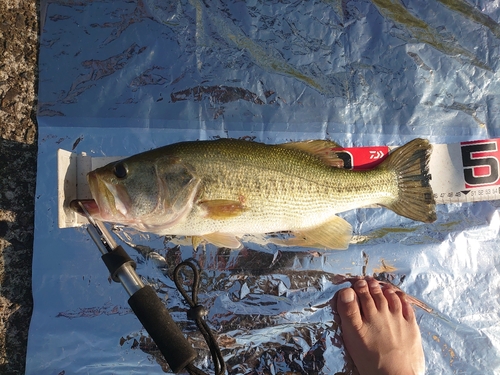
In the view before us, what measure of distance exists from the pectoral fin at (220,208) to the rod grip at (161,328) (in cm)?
49

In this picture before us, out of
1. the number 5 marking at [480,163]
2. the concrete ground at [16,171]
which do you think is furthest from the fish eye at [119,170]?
the number 5 marking at [480,163]

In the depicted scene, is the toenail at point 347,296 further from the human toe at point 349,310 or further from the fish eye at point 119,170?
the fish eye at point 119,170

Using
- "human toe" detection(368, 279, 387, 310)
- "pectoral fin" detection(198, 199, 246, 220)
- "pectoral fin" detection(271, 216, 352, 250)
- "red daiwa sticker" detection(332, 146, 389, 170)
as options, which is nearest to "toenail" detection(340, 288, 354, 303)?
"human toe" detection(368, 279, 387, 310)

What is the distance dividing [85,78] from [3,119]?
0.61 meters

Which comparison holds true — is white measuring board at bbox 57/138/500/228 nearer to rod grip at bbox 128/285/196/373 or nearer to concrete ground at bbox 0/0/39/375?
rod grip at bbox 128/285/196/373

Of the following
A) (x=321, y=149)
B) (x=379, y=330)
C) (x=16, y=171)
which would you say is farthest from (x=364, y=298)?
(x=16, y=171)

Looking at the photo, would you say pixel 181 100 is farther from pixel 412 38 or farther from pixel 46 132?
pixel 412 38

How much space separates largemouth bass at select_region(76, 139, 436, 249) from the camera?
181cm

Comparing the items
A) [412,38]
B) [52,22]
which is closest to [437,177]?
[412,38]

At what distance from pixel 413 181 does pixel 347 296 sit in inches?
35.1

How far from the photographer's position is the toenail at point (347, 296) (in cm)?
239

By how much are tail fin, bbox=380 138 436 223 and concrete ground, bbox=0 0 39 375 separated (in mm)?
2374

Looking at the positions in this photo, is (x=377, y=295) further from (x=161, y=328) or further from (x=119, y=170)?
(x=119, y=170)

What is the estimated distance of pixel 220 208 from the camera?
72.7 inches
